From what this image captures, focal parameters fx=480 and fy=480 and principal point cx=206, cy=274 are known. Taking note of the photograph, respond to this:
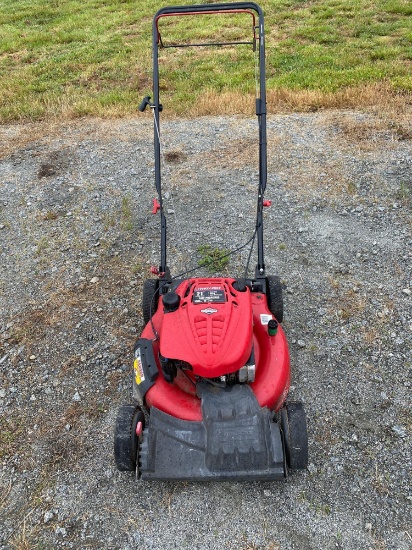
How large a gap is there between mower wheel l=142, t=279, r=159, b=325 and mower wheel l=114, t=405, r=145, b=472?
953mm

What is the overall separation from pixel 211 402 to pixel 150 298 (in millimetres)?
1124

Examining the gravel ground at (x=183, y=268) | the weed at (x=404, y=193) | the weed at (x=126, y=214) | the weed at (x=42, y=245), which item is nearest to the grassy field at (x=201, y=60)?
the gravel ground at (x=183, y=268)

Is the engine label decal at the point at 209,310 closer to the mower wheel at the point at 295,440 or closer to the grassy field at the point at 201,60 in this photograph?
the mower wheel at the point at 295,440

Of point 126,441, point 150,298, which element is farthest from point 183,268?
point 126,441

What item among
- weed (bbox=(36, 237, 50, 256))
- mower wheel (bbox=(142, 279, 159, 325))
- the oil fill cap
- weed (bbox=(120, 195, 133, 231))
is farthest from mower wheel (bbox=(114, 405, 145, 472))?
weed (bbox=(120, 195, 133, 231))

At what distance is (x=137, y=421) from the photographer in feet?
9.25

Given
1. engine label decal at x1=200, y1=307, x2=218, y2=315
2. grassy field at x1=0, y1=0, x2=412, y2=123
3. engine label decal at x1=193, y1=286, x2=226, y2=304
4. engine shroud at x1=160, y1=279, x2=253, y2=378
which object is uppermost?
grassy field at x1=0, y1=0, x2=412, y2=123

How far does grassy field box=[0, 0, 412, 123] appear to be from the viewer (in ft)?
26.5

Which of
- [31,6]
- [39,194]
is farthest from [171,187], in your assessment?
[31,6]

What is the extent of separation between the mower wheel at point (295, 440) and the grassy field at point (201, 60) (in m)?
6.01

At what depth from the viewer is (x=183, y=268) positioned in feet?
15.2

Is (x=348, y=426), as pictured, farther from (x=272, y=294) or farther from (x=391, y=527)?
(x=272, y=294)

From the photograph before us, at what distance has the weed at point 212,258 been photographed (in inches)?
181

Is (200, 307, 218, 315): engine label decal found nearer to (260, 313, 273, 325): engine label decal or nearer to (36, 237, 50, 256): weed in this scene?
(260, 313, 273, 325): engine label decal
